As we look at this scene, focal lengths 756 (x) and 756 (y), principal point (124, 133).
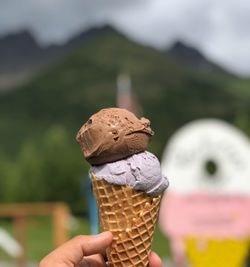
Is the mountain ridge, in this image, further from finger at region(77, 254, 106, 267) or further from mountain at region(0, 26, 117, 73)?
finger at region(77, 254, 106, 267)

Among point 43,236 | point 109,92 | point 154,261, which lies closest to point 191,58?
point 109,92

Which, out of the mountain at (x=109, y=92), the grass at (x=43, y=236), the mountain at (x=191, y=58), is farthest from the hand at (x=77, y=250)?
the mountain at (x=191, y=58)

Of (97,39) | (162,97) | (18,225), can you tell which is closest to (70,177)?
(18,225)

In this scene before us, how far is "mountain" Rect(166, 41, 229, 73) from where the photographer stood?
28969 millimetres

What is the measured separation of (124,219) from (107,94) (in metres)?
25.0

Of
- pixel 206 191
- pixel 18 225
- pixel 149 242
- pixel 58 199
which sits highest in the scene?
pixel 149 242

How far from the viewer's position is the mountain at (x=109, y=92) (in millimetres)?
24438

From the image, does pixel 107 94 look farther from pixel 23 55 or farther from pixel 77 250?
pixel 77 250

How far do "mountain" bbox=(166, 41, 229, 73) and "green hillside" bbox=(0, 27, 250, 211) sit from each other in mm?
288

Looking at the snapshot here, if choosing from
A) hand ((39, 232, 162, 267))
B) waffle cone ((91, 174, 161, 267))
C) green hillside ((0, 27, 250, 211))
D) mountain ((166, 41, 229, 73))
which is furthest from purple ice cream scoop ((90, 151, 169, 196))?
mountain ((166, 41, 229, 73))

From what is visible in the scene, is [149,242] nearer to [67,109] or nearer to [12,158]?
[12,158]

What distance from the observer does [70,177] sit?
54.1ft

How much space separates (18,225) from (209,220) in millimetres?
3058

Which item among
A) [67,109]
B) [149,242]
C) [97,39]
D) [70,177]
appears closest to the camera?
[149,242]
